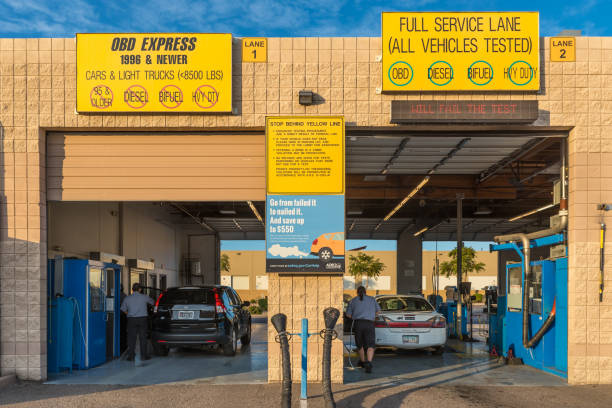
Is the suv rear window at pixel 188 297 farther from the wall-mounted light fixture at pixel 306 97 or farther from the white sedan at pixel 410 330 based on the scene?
the wall-mounted light fixture at pixel 306 97

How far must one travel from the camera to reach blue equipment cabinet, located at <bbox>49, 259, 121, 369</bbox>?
36.7ft

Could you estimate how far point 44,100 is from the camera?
969 centimetres

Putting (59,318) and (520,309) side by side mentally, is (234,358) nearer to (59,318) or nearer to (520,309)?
(59,318)

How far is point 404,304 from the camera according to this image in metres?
14.1

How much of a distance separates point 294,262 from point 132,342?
5.09 m

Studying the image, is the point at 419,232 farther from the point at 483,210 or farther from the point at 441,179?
the point at 441,179

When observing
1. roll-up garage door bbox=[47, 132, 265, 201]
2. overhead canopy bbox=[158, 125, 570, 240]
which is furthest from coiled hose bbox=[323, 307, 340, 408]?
overhead canopy bbox=[158, 125, 570, 240]

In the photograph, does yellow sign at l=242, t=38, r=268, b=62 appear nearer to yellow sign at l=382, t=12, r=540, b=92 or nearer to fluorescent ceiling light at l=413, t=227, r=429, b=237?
yellow sign at l=382, t=12, r=540, b=92

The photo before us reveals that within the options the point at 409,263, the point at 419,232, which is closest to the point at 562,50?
the point at 419,232

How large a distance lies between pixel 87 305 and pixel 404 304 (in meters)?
6.93

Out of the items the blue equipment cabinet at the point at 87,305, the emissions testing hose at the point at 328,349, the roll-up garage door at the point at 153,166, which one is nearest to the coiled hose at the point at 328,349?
the emissions testing hose at the point at 328,349

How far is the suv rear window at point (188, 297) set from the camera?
43.0ft

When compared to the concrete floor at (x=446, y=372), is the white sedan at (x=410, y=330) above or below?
above

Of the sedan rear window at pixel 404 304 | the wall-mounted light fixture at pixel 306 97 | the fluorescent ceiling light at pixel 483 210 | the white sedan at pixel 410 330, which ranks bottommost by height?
the white sedan at pixel 410 330
